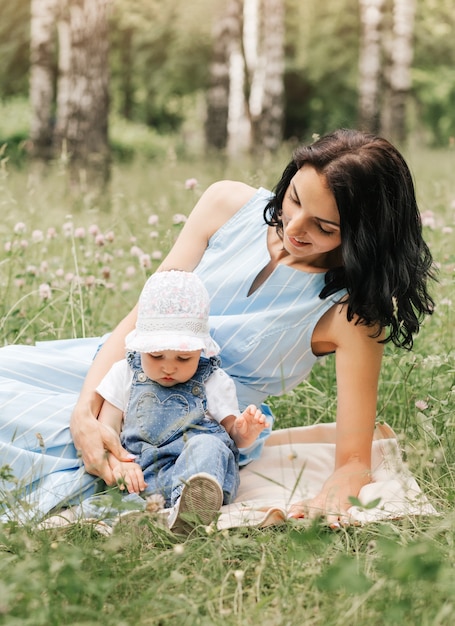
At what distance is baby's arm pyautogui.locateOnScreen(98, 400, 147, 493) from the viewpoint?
251 cm

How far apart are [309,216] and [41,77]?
10.9 m

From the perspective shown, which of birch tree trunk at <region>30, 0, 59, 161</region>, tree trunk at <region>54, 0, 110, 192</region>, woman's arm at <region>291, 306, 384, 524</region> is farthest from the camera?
birch tree trunk at <region>30, 0, 59, 161</region>

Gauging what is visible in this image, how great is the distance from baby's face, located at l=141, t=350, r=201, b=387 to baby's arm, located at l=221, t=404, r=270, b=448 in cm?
19

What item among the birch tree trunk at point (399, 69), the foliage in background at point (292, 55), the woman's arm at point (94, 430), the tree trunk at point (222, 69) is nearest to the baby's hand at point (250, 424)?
the woman's arm at point (94, 430)

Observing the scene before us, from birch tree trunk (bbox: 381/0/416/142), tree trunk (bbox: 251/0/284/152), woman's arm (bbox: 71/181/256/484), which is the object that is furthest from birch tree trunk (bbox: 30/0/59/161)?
woman's arm (bbox: 71/181/256/484)

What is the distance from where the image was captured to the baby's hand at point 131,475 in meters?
2.50

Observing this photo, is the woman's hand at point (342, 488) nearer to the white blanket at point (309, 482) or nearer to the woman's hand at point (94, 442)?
the white blanket at point (309, 482)

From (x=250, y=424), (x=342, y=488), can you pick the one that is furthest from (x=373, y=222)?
(x=342, y=488)

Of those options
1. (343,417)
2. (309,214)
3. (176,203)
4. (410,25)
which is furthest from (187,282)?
(410,25)

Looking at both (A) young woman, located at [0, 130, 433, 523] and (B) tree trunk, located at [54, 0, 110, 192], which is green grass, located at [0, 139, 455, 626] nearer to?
(A) young woman, located at [0, 130, 433, 523]

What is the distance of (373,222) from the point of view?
8.52ft

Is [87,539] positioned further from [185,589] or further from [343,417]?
[343,417]

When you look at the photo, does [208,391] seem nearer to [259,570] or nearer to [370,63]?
[259,570]

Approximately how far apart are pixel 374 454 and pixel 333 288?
63cm
